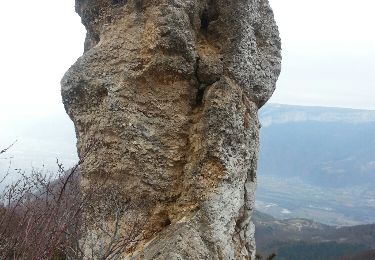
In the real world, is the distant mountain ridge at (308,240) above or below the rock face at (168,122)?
below

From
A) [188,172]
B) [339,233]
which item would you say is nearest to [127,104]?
[188,172]

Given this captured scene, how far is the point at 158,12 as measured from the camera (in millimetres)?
7527

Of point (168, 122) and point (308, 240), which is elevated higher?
point (168, 122)

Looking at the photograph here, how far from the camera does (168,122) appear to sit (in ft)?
24.8

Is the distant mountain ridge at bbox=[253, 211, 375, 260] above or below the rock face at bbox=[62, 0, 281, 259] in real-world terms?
below

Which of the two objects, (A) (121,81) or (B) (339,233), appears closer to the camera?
(A) (121,81)

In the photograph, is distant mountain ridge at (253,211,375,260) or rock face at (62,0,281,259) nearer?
rock face at (62,0,281,259)

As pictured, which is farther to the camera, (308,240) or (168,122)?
(308,240)

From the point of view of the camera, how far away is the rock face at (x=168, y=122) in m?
7.23

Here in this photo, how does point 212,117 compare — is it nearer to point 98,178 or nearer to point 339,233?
point 98,178

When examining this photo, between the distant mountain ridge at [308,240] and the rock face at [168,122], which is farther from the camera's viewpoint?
the distant mountain ridge at [308,240]

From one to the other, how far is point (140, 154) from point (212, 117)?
1.19 metres

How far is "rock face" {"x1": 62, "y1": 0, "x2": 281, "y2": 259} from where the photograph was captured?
285 inches

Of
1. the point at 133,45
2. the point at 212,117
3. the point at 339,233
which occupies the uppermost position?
the point at 133,45
